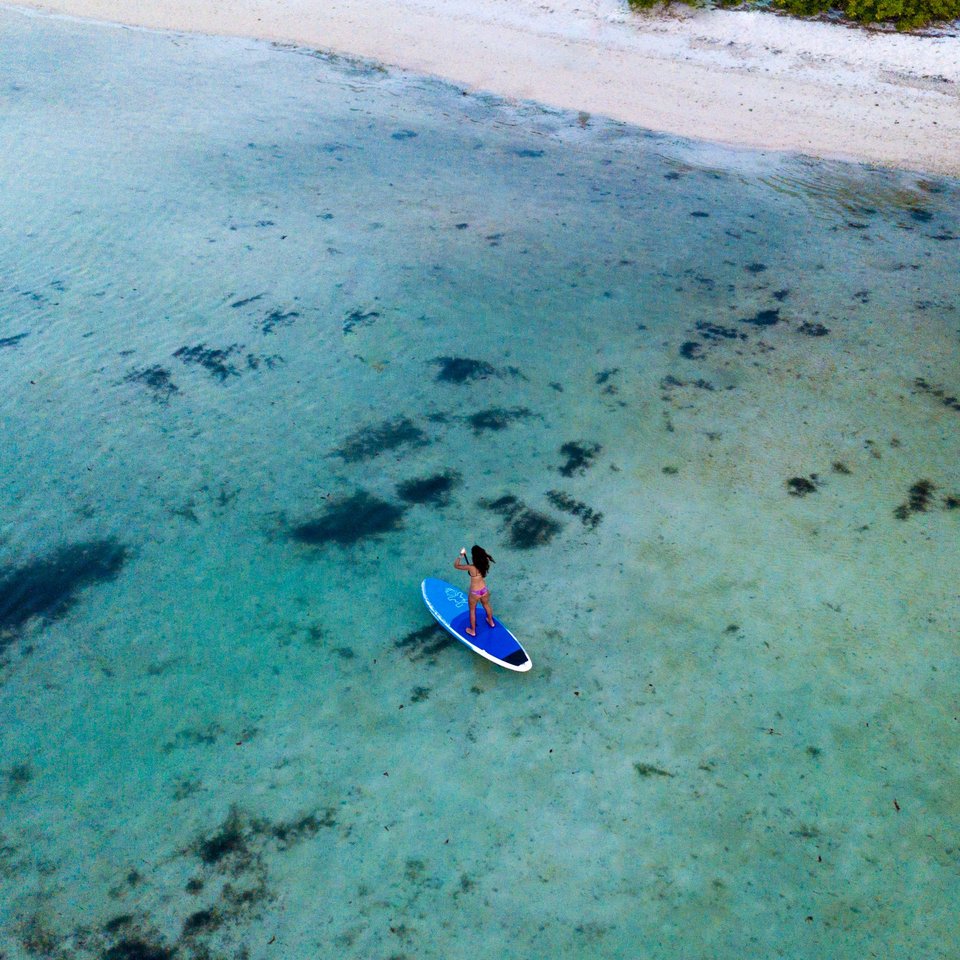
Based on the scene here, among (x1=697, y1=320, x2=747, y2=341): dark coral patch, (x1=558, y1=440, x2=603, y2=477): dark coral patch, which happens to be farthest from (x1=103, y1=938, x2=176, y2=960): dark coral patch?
(x1=697, y1=320, x2=747, y2=341): dark coral patch

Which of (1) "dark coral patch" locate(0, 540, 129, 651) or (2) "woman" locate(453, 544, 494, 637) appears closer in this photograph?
(2) "woman" locate(453, 544, 494, 637)

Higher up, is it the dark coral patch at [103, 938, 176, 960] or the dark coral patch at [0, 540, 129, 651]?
the dark coral patch at [0, 540, 129, 651]

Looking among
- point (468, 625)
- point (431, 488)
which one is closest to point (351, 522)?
point (431, 488)

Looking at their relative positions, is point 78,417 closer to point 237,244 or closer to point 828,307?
point 237,244

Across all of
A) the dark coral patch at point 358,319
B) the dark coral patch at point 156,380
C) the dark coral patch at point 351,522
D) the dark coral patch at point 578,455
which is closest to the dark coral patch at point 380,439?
the dark coral patch at point 351,522

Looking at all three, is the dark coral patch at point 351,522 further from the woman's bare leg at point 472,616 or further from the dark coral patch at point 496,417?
the woman's bare leg at point 472,616

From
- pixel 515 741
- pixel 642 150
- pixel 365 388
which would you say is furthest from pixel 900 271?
pixel 515 741

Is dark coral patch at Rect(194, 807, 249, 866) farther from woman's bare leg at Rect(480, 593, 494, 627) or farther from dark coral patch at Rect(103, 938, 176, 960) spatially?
woman's bare leg at Rect(480, 593, 494, 627)
